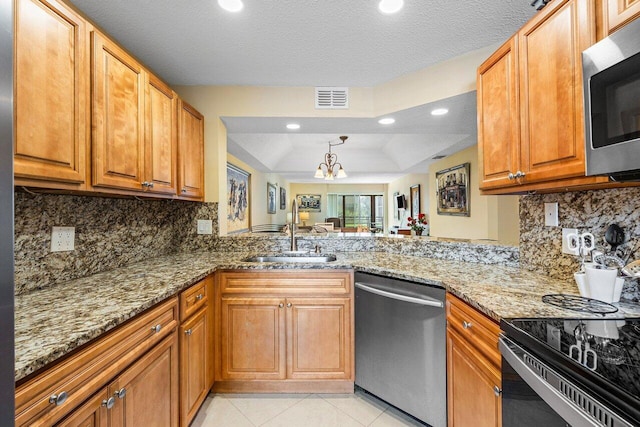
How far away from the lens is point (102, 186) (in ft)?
→ 4.45

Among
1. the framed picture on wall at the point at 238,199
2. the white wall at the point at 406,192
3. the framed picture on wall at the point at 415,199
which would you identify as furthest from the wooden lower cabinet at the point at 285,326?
the framed picture on wall at the point at 415,199

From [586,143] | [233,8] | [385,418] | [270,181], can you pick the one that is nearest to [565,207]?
[586,143]

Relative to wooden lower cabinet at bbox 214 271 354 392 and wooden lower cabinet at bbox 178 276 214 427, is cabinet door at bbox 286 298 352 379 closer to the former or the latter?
wooden lower cabinet at bbox 214 271 354 392

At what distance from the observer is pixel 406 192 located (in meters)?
8.69

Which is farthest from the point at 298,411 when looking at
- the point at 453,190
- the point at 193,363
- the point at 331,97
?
the point at 453,190

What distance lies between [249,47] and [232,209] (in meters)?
2.73

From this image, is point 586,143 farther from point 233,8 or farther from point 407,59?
point 233,8

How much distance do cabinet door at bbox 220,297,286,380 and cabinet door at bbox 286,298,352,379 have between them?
7 cm

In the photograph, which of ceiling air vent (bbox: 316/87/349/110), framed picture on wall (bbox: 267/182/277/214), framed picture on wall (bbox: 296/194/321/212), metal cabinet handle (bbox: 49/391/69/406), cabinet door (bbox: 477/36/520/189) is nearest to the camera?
metal cabinet handle (bbox: 49/391/69/406)

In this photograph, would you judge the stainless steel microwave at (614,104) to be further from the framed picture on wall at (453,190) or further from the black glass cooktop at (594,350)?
the framed picture on wall at (453,190)

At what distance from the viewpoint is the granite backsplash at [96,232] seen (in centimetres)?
130

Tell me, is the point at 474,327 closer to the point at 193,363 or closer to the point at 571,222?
the point at 571,222

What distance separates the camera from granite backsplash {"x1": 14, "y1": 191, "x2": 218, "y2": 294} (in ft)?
4.26

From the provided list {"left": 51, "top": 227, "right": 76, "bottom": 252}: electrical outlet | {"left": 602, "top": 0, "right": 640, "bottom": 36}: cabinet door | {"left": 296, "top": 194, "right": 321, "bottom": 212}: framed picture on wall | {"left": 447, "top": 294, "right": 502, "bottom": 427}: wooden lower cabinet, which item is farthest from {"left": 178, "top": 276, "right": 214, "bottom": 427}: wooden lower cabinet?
{"left": 296, "top": 194, "right": 321, "bottom": 212}: framed picture on wall
